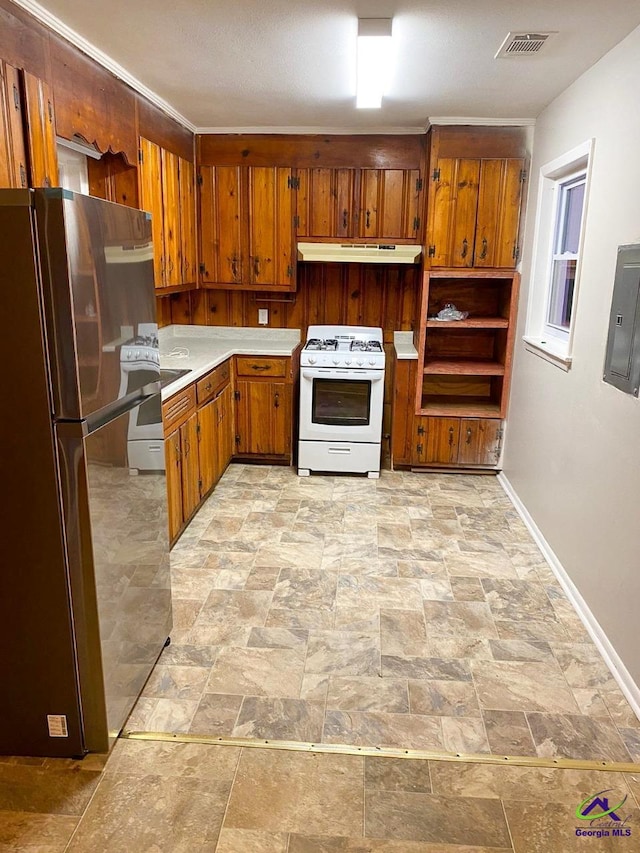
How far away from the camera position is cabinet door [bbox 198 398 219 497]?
3.82 metres

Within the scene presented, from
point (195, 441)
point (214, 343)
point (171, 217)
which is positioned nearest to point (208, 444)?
point (195, 441)

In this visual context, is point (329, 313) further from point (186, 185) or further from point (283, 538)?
point (283, 538)

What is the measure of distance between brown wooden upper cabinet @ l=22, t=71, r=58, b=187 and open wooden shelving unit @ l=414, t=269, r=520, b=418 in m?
2.63

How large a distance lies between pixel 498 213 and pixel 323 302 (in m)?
1.47

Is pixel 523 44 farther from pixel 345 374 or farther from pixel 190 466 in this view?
pixel 190 466

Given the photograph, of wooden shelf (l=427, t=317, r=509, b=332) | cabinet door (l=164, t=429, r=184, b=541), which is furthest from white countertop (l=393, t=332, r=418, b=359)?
cabinet door (l=164, t=429, r=184, b=541)

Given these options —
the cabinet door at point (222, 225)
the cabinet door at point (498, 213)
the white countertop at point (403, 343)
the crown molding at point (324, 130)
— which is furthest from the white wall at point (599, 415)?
the cabinet door at point (222, 225)

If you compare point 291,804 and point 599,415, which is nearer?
point 291,804

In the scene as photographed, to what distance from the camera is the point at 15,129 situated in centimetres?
221

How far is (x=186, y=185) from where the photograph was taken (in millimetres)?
4367

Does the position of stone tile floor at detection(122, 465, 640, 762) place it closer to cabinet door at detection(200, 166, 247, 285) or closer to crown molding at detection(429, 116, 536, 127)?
cabinet door at detection(200, 166, 247, 285)

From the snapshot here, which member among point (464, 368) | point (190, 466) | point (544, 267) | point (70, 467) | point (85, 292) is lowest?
point (190, 466)

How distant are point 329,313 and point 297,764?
3641 millimetres

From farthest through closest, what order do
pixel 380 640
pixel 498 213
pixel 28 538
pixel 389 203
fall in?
pixel 389 203 < pixel 498 213 < pixel 380 640 < pixel 28 538
